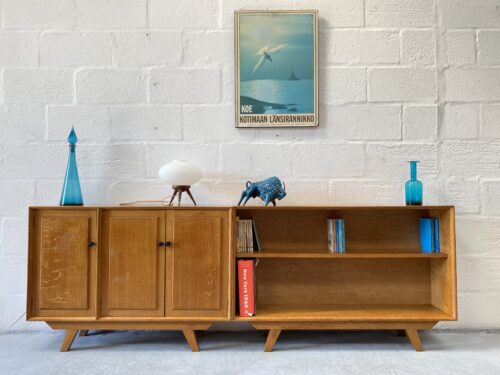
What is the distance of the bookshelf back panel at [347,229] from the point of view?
7.83 ft

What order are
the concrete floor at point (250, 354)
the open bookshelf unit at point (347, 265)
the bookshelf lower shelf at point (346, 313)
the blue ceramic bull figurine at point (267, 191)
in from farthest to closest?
the open bookshelf unit at point (347, 265)
the blue ceramic bull figurine at point (267, 191)
the bookshelf lower shelf at point (346, 313)
the concrete floor at point (250, 354)

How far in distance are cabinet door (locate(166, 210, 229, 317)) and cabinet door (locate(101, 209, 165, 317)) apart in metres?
0.06

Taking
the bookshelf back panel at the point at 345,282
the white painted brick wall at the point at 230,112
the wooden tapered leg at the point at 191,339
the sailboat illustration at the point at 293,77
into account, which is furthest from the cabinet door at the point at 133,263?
the sailboat illustration at the point at 293,77

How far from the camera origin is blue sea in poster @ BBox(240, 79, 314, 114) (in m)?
2.45

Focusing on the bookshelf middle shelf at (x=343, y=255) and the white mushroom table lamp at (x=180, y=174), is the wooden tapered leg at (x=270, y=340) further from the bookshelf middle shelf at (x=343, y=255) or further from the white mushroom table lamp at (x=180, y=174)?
the white mushroom table lamp at (x=180, y=174)

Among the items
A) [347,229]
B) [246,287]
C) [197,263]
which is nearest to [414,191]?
[347,229]

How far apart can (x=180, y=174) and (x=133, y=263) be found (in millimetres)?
521

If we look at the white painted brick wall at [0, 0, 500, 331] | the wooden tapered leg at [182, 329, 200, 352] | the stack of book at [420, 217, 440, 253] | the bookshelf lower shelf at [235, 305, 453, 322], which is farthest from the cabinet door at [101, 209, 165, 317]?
the stack of book at [420, 217, 440, 253]

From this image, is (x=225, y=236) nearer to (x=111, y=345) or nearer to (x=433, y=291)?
(x=111, y=345)

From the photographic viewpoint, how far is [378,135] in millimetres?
2459

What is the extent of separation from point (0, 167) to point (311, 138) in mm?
1861

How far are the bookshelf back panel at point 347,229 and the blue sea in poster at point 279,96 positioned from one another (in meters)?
0.61

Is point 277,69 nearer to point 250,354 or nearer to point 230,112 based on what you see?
point 230,112

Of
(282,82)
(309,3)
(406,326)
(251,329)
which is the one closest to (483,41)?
(309,3)
